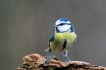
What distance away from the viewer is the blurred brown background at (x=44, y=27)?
3041 mm

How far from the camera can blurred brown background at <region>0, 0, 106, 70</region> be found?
304 centimetres

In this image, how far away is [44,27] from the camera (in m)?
3.29

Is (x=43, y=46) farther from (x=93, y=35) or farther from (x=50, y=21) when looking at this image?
(x=93, y=35)

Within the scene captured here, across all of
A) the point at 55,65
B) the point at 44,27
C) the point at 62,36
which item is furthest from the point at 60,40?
the point at 44,27

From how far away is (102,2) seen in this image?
3096 millimetres

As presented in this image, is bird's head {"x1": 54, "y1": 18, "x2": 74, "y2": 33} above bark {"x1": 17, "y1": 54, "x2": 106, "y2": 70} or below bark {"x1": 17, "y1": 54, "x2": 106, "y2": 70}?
above

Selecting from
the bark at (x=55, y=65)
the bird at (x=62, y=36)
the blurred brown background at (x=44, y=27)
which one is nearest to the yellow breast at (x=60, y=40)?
the bird at (x=62, y=36)

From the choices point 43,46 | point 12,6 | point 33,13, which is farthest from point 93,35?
point 12,6

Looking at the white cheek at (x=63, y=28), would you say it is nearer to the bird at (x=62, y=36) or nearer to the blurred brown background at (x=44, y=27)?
the bird at (x=62, y=36)

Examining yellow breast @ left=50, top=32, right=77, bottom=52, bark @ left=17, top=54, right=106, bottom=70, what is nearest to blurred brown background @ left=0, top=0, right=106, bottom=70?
yellow breast @ left=50, top=32, right=77, bottom=52

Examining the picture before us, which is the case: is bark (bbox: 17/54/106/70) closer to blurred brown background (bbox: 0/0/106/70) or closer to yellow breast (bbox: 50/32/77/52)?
yellow breast (bbox: 50/32/77/52)

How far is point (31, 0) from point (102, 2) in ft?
3.18

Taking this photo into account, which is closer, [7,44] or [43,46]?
[43,46]

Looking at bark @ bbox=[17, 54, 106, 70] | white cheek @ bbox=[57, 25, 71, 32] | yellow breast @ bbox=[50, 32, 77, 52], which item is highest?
white cheek @ bbox=[57, 25, 71, 32]
